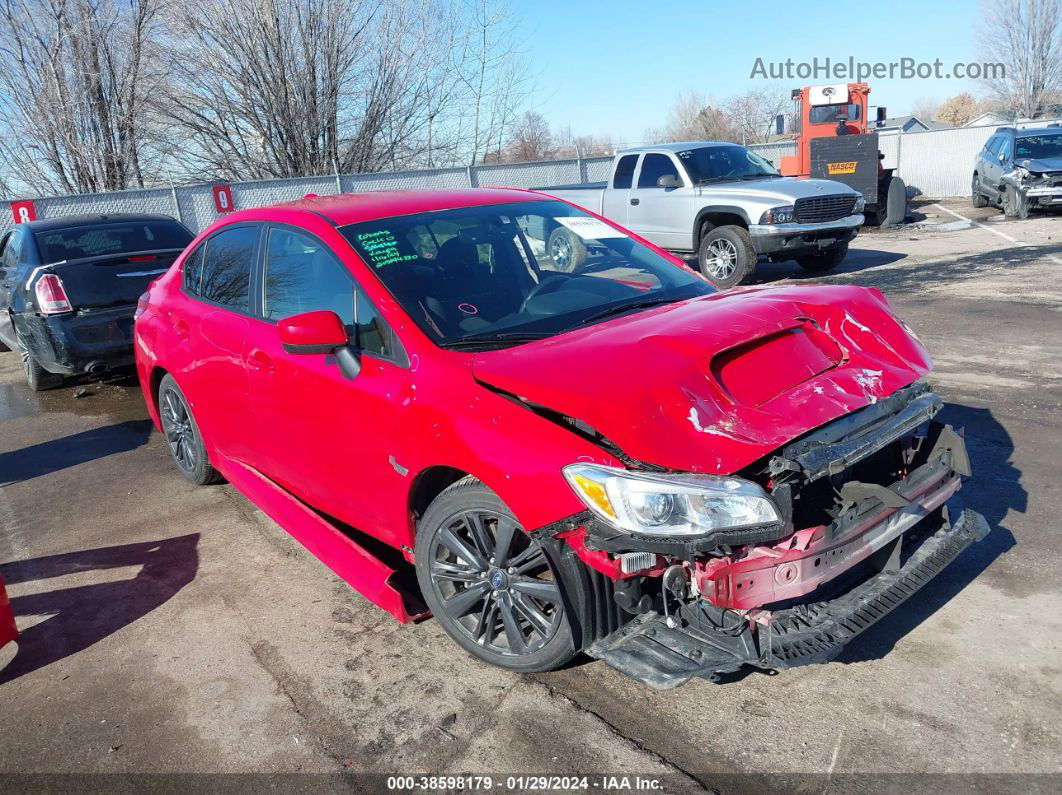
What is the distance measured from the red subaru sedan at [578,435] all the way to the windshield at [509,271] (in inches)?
0.5

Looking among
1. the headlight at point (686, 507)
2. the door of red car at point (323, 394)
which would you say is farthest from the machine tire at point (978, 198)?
the headlight at point (686, 507)

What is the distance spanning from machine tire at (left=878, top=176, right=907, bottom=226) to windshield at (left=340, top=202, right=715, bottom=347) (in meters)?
16.2

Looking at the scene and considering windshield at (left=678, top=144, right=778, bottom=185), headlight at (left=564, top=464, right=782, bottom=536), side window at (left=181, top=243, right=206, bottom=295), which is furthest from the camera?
windshield at (left=678, top=144, right=778, bottom=185)

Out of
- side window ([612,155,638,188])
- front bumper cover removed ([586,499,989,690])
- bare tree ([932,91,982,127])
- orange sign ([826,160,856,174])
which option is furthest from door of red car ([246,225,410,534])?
bare tree ([932,91,982,127])

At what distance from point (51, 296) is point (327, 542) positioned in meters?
5.31

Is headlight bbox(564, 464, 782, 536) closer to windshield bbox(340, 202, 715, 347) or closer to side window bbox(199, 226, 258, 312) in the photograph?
windshield bbox(340, 202, 715, 347)

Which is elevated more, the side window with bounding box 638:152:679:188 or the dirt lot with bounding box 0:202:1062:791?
the side window with bounding box 638:152:679:188

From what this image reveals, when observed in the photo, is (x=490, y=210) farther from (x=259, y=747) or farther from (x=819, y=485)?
(x=259, y=747)

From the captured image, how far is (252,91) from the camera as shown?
1919 centimetres

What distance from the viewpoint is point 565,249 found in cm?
414

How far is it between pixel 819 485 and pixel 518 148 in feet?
105

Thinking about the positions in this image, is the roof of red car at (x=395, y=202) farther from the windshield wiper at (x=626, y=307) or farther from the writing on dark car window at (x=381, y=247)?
the windshield wiper at (x=626, y=307)

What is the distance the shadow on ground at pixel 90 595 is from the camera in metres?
3.75

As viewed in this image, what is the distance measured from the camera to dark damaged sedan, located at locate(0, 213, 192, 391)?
7691 millimetres
